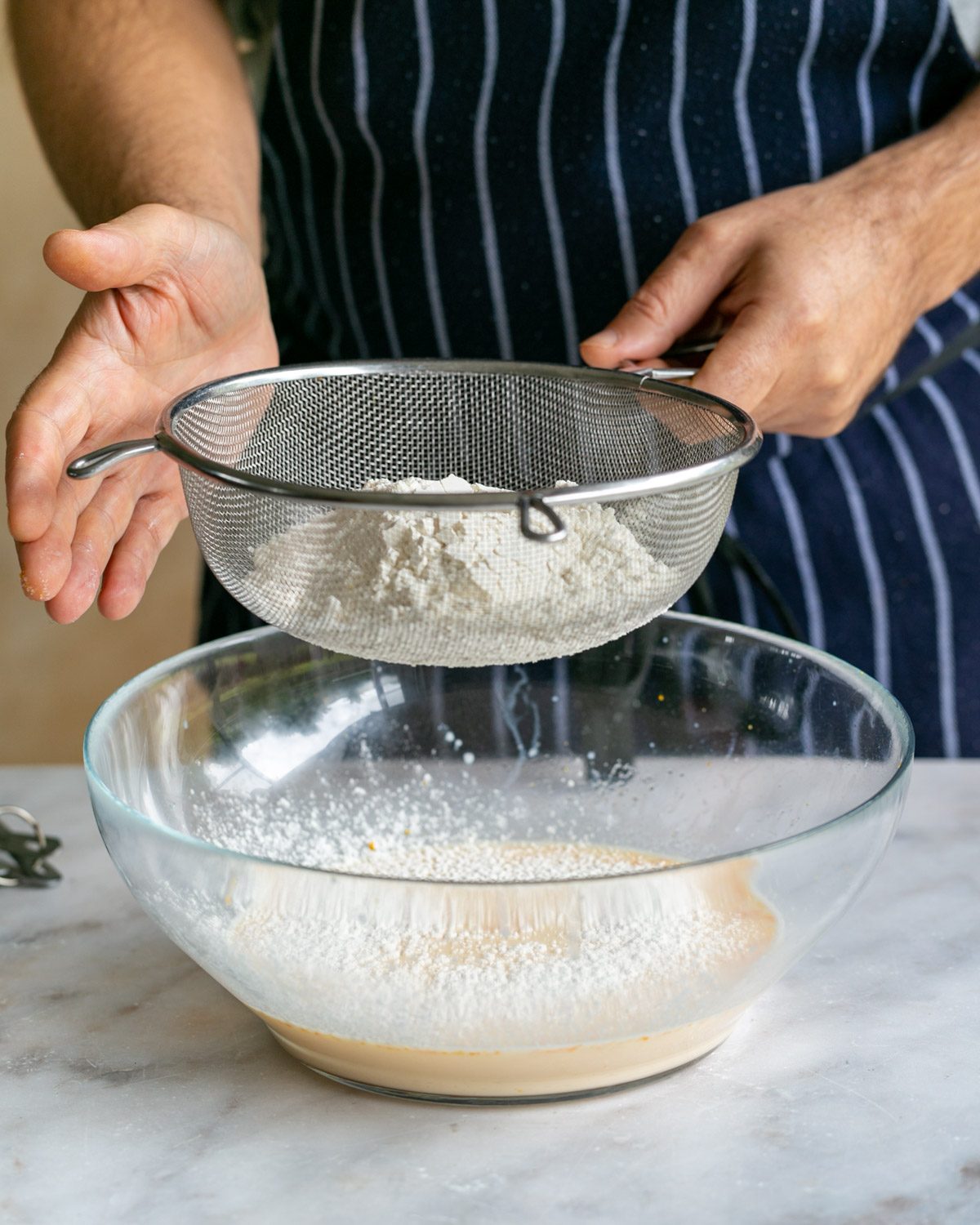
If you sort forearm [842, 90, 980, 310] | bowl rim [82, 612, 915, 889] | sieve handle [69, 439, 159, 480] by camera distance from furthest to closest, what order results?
forearm [842, 90, 980, 310] < sieve handle [69, 439, 159, 480] < bowl rim [82, 612, 915, 889]

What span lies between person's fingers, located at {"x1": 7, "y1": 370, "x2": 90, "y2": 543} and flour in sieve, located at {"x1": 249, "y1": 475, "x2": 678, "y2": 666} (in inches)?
4.6

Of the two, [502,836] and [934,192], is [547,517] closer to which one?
[502,836]

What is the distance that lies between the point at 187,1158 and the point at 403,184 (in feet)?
2.52

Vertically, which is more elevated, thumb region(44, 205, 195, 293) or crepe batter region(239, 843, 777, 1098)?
thumb region(44, 205, 195, 293)

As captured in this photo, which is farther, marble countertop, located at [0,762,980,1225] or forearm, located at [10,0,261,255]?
forearm, located at [10,0,261,255]

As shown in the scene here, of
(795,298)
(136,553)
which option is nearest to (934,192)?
(795,298)

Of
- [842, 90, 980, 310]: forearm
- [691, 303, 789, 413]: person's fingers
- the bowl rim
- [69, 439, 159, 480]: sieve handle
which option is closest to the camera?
the bowl rim

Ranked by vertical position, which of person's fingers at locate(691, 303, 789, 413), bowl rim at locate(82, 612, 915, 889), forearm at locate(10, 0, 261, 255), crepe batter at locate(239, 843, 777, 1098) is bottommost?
crepe batter at locate(239, 843, 777, 1098)

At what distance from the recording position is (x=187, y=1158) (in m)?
0.58

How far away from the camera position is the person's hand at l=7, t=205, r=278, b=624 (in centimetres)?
72

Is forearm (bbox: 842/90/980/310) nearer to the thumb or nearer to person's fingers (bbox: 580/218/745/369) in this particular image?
person's fingers (bbox: 580/218/745/369)

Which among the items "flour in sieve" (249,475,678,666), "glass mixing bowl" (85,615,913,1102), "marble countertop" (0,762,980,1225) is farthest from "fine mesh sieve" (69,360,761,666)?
"marble countertop" (0,762,980,1225)

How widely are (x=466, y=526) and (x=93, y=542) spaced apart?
242 millimetres

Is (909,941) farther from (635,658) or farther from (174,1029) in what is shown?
(174,1029)
